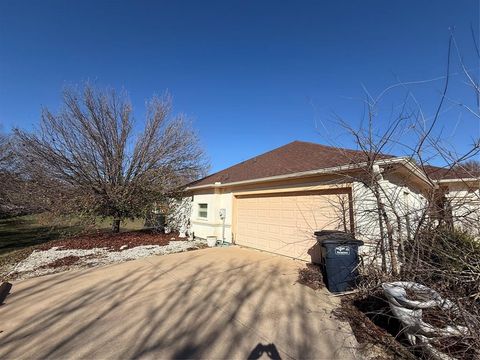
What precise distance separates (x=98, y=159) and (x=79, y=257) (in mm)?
5580

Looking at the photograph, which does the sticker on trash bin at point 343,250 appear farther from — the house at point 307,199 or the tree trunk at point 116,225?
the tree trunk at point 116,225

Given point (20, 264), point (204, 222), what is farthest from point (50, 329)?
point (204, 222)

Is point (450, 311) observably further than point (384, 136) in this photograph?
No

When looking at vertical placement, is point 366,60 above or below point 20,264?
above

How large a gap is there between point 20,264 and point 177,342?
7386 millimetres

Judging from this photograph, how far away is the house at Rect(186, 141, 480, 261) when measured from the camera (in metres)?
5.77

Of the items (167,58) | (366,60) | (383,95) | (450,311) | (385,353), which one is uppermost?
(167,58)

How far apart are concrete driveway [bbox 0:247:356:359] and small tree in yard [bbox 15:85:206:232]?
6.75 m

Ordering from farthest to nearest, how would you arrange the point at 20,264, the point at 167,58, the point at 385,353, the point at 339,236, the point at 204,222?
the point at 204,222 → the point at 167,58 → the point at 20,264 → the point at 339,236 → the point at 385,353

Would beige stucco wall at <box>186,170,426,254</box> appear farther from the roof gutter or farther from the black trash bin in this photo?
the black trash bin

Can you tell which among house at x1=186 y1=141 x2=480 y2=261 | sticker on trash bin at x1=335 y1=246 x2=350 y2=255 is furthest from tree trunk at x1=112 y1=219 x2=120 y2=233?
sticker on trash bin at x1=335 y1=246 x2=350 y2=255

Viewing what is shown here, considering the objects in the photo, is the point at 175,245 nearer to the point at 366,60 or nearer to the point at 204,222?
the point at 204,222

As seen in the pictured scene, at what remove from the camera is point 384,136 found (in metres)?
4.88

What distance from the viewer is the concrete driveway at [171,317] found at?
10.4 feet
